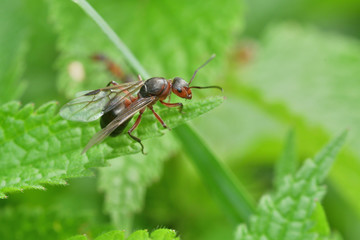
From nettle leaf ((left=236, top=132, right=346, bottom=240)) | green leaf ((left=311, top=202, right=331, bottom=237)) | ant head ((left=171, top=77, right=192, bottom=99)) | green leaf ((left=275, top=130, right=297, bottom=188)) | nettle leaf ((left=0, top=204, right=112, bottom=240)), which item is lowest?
green leaf ((left=311, top=202, right=331, bottom=237))

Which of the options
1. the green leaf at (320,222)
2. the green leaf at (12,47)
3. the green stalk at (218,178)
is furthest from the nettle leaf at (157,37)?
the green leaf at (320,222)

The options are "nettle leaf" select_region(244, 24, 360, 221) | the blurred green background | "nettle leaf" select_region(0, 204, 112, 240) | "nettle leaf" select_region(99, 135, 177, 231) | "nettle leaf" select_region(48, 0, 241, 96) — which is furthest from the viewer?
"nettle leaf" select_region(244, 24, 360, 221)

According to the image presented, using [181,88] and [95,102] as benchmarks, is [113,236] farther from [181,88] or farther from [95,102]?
[181,88]

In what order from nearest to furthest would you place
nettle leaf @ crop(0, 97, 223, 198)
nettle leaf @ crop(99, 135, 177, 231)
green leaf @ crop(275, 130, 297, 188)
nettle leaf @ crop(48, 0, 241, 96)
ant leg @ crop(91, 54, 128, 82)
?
1. nettle leaf @ crop(0, 97, 223, 198)
2. green leaf @ crop(275, 130, 297, 188)
3. nettle leaf @ crop(99, 135, 177, 231)
4. nettle leaf @ crop(48, 0, 241, 96)
5. ant leg @ crop(91, 54, 128, 82)

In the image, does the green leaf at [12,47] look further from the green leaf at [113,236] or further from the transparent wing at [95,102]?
the green leaf at [113,236]

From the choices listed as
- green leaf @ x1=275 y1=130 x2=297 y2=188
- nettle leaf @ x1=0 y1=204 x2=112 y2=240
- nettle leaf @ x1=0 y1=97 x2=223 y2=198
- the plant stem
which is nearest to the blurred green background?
nettle leaf @ x1=0 y1=204 x2=112 y2=240

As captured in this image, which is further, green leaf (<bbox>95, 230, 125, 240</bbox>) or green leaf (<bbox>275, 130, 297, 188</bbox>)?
green leaf (<bbox>275, 130, 297, 188</bbox>)

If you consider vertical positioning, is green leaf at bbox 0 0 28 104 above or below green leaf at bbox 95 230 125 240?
above

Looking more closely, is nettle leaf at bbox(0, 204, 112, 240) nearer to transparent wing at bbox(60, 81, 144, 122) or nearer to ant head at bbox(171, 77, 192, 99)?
transparent wing at bbox(60, 81, 144, 122)

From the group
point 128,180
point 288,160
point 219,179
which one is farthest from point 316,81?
point 128,180
